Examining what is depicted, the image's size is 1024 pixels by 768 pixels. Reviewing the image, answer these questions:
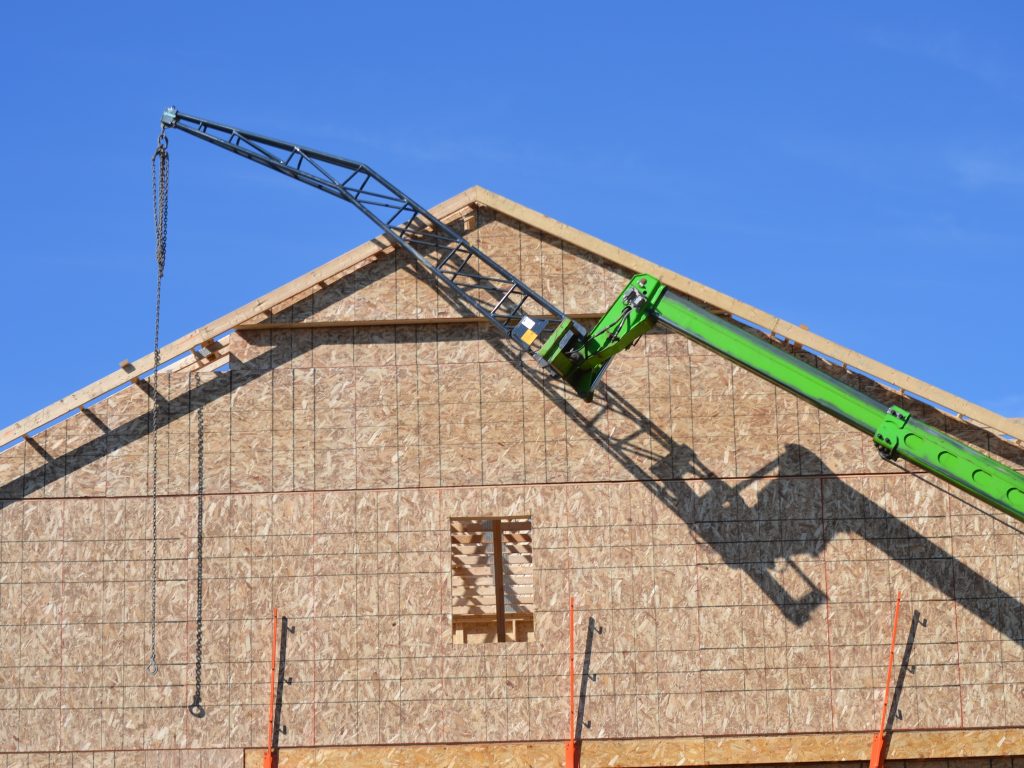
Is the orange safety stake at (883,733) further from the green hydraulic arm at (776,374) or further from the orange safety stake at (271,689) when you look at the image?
the orange safety stake at (271,689)

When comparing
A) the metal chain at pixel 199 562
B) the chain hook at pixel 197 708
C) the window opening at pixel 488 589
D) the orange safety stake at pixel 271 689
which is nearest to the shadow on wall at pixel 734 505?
the metal chain at pixel 199 562

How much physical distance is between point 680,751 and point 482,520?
5444mm

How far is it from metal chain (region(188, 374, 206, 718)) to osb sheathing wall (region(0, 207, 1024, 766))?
0.12 m

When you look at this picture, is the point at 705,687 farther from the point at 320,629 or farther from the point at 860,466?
the point at 320,629

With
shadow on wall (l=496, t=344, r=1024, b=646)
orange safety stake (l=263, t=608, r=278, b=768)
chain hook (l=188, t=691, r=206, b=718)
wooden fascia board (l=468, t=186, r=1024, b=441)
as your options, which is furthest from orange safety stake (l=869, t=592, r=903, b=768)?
chain hook (l=188, t=691, r=206, b=718)

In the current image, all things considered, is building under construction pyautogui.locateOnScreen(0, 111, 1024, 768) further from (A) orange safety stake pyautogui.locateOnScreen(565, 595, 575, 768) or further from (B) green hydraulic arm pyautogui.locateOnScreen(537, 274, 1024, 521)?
(B) green hydraulic arm pyautogui.locateOnScreen(537, 274, 1024, 521)

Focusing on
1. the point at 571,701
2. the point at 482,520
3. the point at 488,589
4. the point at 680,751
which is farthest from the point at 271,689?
the point at 488,589

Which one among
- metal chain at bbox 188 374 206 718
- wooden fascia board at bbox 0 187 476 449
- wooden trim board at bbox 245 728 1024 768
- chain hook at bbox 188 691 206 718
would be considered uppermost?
wooden fascia board at bbox 0 187 476 449

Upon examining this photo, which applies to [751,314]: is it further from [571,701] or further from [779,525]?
[571,701]

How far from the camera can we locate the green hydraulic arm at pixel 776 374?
23.2m

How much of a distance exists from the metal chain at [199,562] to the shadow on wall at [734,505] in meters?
0.50

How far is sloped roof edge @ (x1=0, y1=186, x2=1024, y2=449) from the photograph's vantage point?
2653cm

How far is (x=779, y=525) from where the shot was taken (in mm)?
27234

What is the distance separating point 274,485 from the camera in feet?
90.1
